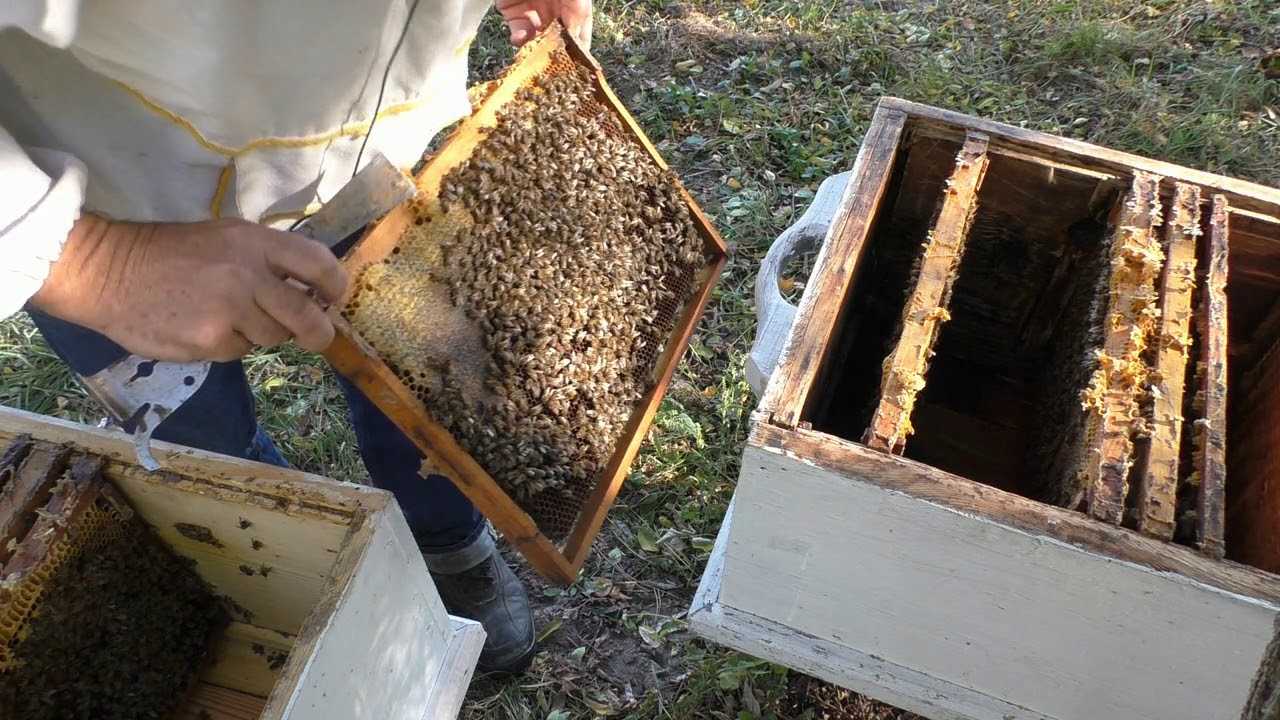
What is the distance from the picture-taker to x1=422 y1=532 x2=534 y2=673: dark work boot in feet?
8.80

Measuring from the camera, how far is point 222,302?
1472 mm

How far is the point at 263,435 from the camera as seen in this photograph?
2621mm

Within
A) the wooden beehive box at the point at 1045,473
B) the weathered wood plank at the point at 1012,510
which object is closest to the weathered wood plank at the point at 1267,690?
the wooden beehive box at the point at 1045,473

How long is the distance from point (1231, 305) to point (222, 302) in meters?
2.40

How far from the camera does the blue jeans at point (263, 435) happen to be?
1.98m

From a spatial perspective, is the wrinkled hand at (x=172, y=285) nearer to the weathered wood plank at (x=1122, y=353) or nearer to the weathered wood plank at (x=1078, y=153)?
Result: the weathered wood plank at (x=1122, y=353)

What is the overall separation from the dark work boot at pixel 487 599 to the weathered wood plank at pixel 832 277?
1.39 m

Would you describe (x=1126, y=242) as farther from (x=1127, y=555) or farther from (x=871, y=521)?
(x=871, y=521)

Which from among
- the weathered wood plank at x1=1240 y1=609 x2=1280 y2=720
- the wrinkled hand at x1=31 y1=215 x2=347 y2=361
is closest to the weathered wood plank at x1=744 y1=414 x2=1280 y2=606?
the weathered wood plank at x1=1240 y1=609 x2=1280 y2=720

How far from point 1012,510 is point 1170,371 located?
0.49 metres

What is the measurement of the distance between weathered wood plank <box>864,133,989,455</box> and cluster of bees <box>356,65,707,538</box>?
0.74 meters

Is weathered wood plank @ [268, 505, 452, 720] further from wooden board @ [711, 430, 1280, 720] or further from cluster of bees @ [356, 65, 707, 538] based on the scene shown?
wooden board @ [711, 430, 1280, 720]

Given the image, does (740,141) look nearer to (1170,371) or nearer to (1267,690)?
(1170,371)

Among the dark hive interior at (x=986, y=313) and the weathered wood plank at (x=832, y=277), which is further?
the dark hive interior at (x=986, y=313)
